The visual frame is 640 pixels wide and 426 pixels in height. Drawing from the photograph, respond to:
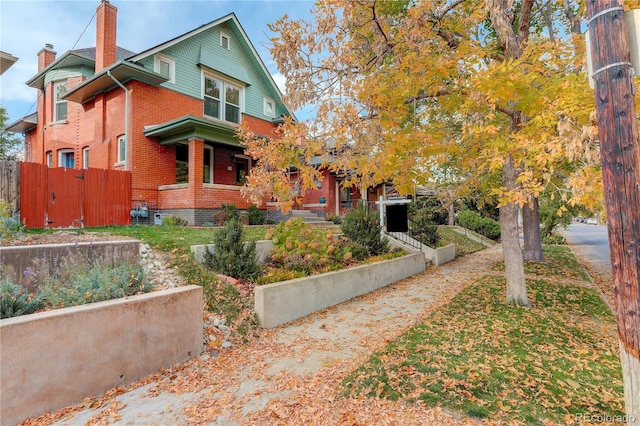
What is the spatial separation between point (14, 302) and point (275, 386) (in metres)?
2.96

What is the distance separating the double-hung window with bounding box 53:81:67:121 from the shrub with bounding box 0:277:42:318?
16.5 m

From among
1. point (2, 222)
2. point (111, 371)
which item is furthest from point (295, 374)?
point (2, 222)

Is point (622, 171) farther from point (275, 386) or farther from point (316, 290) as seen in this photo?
point (316, 290)

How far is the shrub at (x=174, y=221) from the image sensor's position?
11273 mm

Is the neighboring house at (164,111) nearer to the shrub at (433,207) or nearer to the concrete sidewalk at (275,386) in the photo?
the concrete sidewalk at (275,386)

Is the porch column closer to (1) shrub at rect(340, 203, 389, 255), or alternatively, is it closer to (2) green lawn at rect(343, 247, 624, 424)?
(1) shrub at rect(340, 203, 389, 255)

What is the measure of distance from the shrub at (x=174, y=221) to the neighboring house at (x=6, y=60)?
238 inches

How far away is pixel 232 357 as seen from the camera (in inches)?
164

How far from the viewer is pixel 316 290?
6156 millimetres

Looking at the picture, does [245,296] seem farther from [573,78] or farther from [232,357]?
[573,78]

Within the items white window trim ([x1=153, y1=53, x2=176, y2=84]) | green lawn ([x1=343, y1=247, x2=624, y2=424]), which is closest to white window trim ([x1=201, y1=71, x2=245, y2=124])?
white window trim ([x1=153, y1=53, x2=176, y2=84])

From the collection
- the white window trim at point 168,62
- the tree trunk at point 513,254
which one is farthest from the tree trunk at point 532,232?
the white window trim at point 168,62

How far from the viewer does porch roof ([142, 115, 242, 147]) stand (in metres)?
11.4

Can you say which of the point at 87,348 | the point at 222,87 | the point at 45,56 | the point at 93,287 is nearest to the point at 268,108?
the point at 222,87
